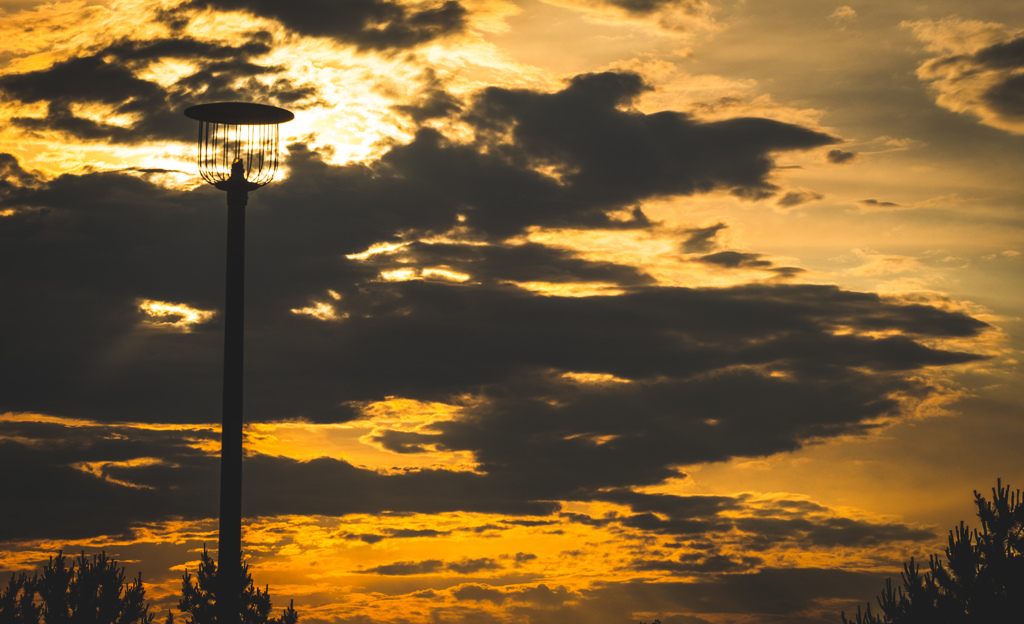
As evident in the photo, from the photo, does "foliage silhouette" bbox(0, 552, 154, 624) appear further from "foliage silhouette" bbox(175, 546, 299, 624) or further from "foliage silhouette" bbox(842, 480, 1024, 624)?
"foliage silhouette" bbox(842, 480, 1024, 624)

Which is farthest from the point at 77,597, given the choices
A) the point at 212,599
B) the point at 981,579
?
the point at 981,579

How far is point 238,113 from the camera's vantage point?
2411 centimetres

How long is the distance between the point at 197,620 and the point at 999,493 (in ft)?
90.2

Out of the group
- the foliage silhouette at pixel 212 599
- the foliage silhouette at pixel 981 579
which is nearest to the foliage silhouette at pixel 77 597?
the foliage silhouette at pixel 212 599

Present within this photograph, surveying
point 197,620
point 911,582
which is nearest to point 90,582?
point 197,620

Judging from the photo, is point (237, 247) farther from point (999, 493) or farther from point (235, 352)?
point (999, 493)

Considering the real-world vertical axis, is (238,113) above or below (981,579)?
above

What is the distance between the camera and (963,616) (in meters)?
22.7

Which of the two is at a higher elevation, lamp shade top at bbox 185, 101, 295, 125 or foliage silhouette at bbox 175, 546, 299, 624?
lamp shade top at bbox 185, 101, 295, 125

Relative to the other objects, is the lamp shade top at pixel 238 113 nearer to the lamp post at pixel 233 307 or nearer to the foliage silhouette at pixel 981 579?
the lamp post at pixel 233 307

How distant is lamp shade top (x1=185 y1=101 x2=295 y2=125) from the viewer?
23.9 m

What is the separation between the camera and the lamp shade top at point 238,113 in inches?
940

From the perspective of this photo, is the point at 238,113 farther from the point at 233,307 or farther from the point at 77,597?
the point at 77,597

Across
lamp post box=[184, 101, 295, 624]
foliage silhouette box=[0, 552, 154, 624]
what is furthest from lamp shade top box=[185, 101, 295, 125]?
foliage silhouette box=[0, 552, 154, 624]
